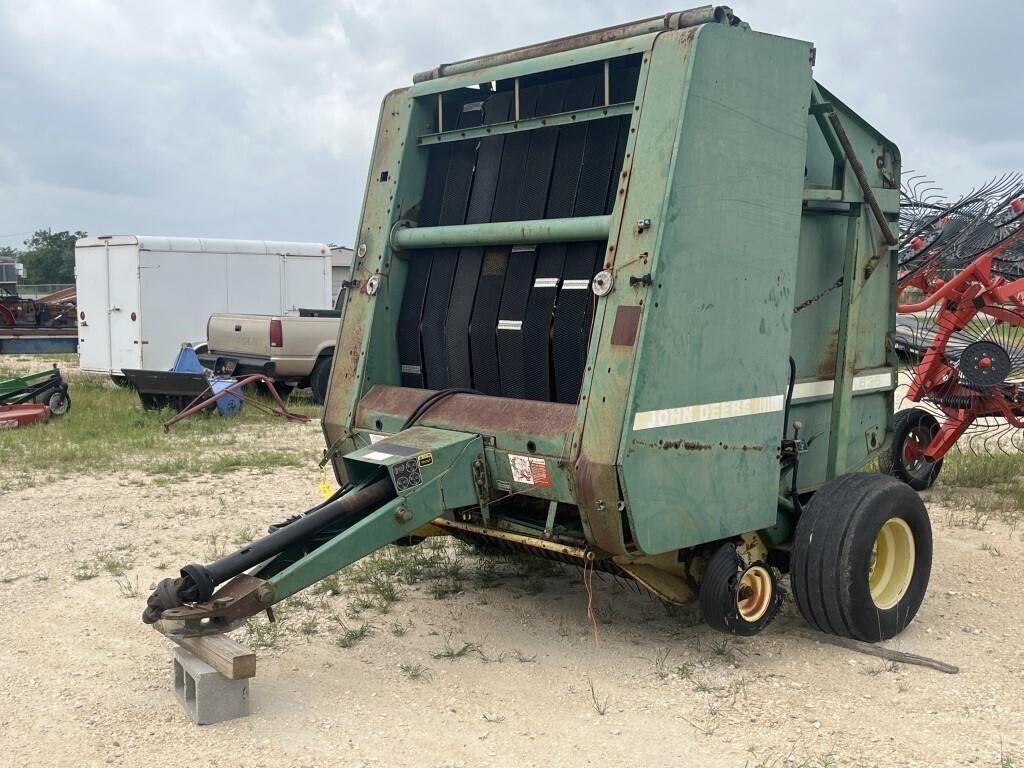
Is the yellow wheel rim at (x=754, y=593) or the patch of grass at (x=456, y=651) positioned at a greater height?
the yellow wheel rim at (x=754, y=593)

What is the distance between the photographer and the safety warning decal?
175 inches

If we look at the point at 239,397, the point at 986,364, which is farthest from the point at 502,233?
the point at 239,397

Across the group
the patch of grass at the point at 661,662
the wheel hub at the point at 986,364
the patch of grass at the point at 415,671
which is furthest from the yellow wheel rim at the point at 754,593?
the wheel hub at the point at 986,364

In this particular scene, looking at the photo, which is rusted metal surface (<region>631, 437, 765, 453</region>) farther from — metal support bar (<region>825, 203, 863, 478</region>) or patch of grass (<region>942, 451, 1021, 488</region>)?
patch of grass (<region>942, 451, 1021, 488</region>)

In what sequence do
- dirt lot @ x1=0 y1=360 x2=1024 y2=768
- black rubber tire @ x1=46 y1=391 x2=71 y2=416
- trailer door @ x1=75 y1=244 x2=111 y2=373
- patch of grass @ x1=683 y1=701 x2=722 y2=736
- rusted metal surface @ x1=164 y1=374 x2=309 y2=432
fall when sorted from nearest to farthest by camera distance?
dirt lot @ x1=0 y1=360 x2=1024 y2=768 → patch of grass @ x1=683 y1=701 x2=722 y2=736 → rusted metal surface @ x1=164 y1=374 x2=309 y2=432 → black rubber tire @ x1=46 y1=391 x2=71 y2=416 → trailer door @ x1=75 y1=244 x2=111 y2=373

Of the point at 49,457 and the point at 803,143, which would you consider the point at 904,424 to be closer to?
the point at 803,143

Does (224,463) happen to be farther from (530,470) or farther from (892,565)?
(892,565)

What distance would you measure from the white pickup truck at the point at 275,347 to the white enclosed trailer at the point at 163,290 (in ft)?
3.39

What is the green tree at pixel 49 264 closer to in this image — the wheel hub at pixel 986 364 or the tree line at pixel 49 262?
the tree line at pixel 49 262

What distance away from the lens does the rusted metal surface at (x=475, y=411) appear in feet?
14.9

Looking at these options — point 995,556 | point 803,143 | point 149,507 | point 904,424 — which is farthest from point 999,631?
point 149,507

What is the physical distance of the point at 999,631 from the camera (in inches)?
209

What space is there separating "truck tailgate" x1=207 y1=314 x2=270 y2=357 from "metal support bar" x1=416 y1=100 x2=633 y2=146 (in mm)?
9056

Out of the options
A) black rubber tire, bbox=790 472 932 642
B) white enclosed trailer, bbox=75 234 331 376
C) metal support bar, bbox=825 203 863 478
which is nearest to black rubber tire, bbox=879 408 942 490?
metal support bar, bbox=825 203 863 478
